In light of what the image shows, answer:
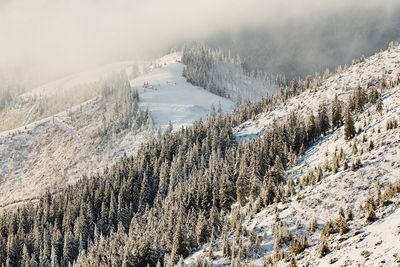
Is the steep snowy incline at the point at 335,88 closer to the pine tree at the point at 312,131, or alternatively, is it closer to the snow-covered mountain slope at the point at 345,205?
the pine tree at the point at 312,131

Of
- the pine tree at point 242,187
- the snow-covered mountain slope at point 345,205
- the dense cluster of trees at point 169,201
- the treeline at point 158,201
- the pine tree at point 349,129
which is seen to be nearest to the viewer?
the snow-covered mountain slope at point 345,205

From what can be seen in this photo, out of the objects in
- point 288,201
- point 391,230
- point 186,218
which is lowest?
point 186,218

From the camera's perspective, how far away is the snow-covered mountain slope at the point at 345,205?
67062 mm

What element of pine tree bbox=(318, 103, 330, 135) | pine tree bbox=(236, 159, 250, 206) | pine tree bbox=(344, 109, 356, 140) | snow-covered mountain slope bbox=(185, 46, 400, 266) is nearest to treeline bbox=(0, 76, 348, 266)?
pine tree bbox=(236, 159, 250, 206)

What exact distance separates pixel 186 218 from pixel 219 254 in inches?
1085

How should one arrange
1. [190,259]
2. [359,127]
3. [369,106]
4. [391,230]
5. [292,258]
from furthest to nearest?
[369,106], [359,127], [190,259], [292,258], [391,230]

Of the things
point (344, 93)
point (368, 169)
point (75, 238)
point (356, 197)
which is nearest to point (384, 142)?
point (368, 169)

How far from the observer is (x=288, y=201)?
101312 millimetres

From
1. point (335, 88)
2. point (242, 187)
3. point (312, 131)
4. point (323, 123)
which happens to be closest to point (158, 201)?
point (242, 187)

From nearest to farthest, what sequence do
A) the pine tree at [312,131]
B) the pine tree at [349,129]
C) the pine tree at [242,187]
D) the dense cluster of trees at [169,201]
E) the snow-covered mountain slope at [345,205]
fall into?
1. the snow-covered mountain slope at [345,205]
2. the dense cluster of trees at [169,201]
3. the pine tree at [349,129]
4. the pine tree at [242,187]
5. the pine tree at [312,131]

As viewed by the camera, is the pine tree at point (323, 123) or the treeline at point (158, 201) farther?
the pine tree at point (323, 123)

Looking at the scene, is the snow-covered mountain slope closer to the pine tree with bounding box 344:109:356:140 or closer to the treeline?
the pine tree with bounding box 344:109:356:140

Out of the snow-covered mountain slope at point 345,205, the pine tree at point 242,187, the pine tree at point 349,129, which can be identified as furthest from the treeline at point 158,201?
the pine tree at point 349,129

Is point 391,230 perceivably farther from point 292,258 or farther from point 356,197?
point 356,197
